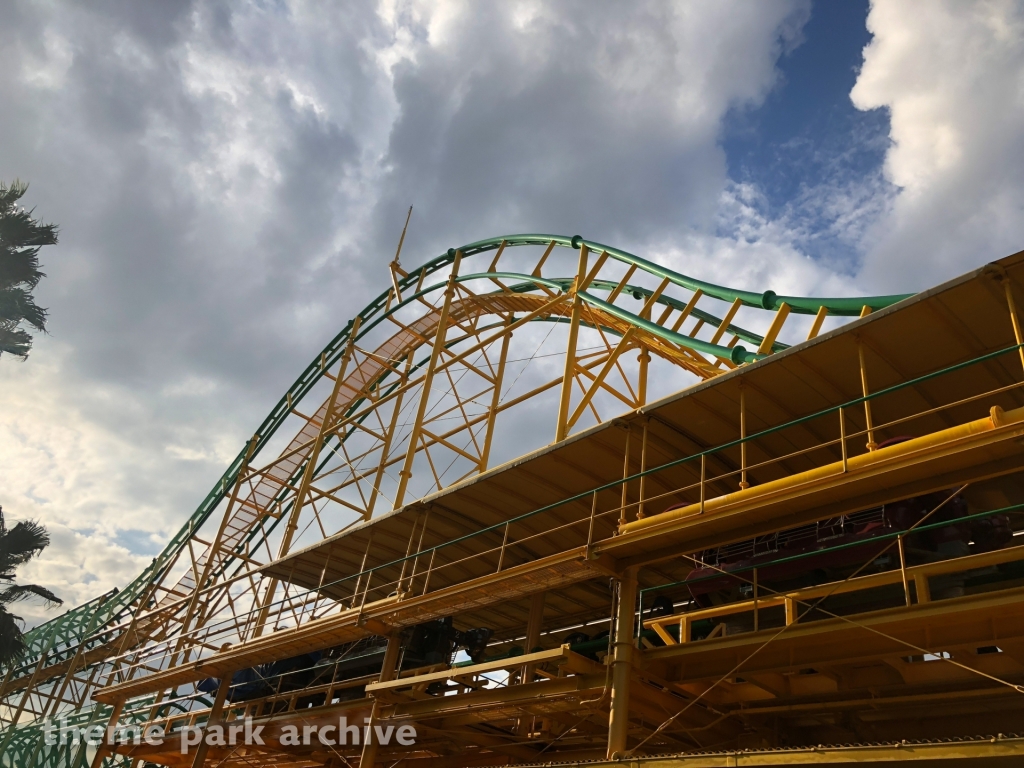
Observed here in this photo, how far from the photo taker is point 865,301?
455 inches

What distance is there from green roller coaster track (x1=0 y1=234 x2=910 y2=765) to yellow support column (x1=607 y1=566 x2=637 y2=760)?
492 centimetres

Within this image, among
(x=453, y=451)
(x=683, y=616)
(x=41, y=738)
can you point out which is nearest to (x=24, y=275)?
(x=41, y=738)

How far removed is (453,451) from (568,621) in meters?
4.43

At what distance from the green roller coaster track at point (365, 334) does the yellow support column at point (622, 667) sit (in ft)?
16.2

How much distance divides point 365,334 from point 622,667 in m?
16.6

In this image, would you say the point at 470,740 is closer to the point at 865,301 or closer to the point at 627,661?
the point at 627,661

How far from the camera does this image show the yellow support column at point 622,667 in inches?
335

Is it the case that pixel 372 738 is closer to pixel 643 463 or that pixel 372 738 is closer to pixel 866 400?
pixel 643 463

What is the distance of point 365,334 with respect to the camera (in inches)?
939

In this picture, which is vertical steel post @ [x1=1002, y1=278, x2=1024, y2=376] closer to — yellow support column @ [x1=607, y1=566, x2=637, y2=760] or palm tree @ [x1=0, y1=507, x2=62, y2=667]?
yellow support column @ [x1=607, y1=566, x2=637, y2=760]

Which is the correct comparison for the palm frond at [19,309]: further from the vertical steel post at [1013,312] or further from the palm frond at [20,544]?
the vertical steel post at [1013,312]

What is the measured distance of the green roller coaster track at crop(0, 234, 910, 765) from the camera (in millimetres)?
13414

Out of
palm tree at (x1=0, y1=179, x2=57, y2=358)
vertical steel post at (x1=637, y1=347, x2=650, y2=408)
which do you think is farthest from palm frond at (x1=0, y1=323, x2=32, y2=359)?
vertical steel post at (x1=637, y1=347, x2=650, y2=408)

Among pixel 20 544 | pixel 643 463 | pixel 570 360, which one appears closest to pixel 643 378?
pixel 570 360
